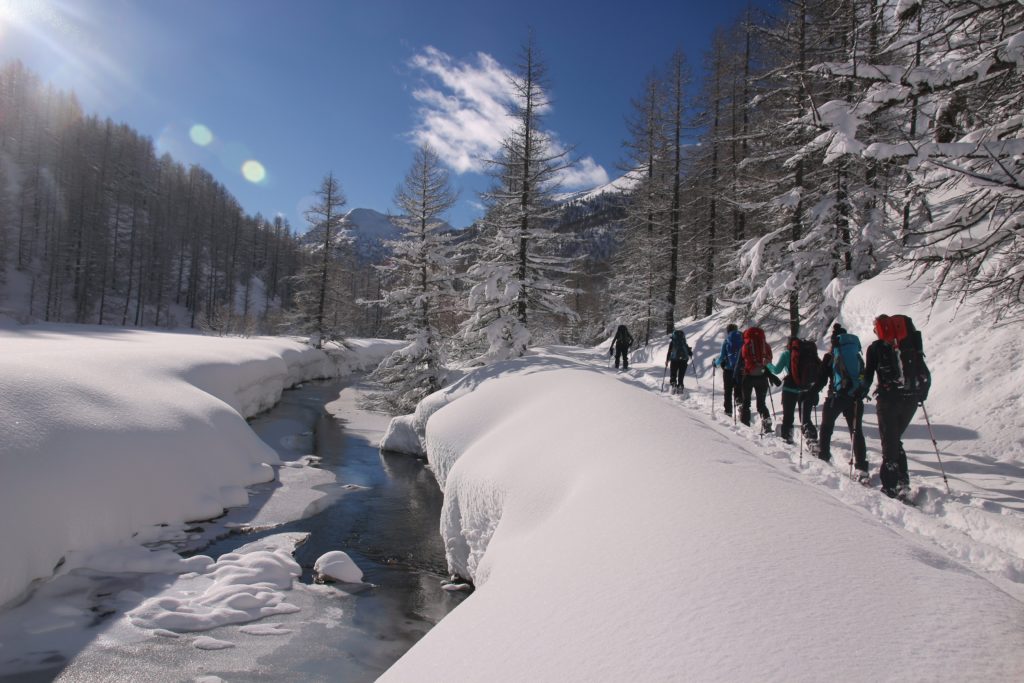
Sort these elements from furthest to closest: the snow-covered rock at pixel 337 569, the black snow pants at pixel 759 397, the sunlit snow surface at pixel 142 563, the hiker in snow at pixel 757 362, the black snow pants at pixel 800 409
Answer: the hiker in snow at pixel 757 362 < the black snow pants at pixel 759 397 < the black snow pants at pixel 800 409 < the snow-covered rock at pixel 337 569 < the sunlit snow surface at pixel 142 563

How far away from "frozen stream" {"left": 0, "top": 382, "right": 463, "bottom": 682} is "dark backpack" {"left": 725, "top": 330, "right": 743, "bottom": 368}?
6.90 meters

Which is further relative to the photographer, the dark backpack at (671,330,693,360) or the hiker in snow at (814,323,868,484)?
the dark backpack at (671,330,693,360)

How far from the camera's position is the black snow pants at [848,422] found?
6.30 meters

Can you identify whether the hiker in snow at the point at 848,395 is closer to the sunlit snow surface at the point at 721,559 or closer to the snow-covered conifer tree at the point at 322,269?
the sunlit snow surface at the point at 721,559

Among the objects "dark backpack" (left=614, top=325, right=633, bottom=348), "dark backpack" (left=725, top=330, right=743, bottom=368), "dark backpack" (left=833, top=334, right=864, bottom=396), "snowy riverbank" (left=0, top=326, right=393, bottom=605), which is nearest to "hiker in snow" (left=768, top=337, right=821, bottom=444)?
"dark backpack" (left=833, top=334, right=864, bottom=396)

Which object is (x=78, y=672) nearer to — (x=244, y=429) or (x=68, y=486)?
(x=68, y=486)

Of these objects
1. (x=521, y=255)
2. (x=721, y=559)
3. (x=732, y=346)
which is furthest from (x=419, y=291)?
(x=721, y=559)

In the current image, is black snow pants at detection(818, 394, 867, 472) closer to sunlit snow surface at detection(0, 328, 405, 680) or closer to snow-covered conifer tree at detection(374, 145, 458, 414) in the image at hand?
sunlit snow surface at detection(0, 328, 405, 680)

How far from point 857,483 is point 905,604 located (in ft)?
13.3

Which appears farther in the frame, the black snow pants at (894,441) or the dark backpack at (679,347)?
the dark backpack at (679,347)

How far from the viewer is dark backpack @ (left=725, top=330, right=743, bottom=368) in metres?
10.1

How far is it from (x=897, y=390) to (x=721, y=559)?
14.4ft

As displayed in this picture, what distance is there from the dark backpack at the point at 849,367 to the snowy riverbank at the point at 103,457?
33.0ft

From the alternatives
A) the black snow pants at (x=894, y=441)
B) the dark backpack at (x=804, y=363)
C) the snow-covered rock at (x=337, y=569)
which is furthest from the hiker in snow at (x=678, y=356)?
the snow-covered rock at (x=337, y=569)
